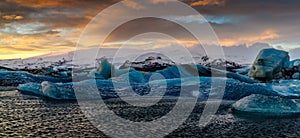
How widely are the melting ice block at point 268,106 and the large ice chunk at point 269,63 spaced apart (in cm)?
1870

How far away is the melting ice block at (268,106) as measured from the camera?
17.6 metres

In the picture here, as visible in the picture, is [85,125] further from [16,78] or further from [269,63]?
[16,78]

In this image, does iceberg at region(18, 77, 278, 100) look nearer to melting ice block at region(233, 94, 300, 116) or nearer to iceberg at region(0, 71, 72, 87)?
melting ice block at region(233, 94, 300, 116)

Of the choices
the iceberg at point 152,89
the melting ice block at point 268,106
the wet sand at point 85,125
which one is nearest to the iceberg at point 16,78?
Answer: the iceberg at point 152,89

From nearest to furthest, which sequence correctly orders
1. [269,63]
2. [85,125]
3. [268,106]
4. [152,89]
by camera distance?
[85,125]
[268,106]
[152,89]
[269,63]

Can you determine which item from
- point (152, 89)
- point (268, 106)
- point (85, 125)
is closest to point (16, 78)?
point (152, 89)

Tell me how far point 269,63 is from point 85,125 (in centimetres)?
2877

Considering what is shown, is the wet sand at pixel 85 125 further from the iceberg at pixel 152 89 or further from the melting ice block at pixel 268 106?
the iceberg at pixel 152 89

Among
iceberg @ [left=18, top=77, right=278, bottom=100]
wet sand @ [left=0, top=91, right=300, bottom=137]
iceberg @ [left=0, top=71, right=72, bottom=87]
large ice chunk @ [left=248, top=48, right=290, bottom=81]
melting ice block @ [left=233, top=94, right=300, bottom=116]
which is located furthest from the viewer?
iceberg @ [left=0, top=71, right=72, bottom=87]

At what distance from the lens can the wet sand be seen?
39.0ft

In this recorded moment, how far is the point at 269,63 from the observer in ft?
119

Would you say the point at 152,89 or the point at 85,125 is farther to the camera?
the point at 152,89

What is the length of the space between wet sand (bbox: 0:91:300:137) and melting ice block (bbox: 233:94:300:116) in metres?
1.06

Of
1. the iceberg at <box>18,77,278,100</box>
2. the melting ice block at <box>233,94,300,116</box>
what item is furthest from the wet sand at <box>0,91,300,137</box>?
the iceberg at <box>18,77,278,100</box>
